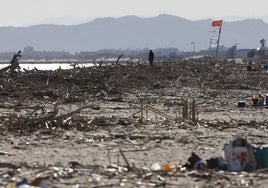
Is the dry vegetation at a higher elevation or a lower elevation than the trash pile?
lower

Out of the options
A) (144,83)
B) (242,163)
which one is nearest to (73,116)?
(242,163)

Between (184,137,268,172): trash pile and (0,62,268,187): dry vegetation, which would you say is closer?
(0,62,268,187): dry vegetation

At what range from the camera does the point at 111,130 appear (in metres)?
12.7

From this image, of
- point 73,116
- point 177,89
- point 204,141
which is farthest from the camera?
point 177,89

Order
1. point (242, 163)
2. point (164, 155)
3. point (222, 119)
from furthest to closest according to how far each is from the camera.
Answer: point (222, 119) → point (164, 155) → point (242, 163)

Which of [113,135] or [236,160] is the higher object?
[236,160]

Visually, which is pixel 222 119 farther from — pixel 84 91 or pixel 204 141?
pixel 84 91

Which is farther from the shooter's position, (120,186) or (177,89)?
(177,89)

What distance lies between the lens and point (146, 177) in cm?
764

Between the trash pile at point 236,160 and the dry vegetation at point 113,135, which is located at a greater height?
the trash pile at point 236,160

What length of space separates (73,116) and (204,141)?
3.18 metres

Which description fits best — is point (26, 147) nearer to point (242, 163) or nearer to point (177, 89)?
point (242, 163)

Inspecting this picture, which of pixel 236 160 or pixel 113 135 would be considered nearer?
pixel 236 160

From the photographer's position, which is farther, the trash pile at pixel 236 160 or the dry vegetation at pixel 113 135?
the trash pile at pixel 236 160
